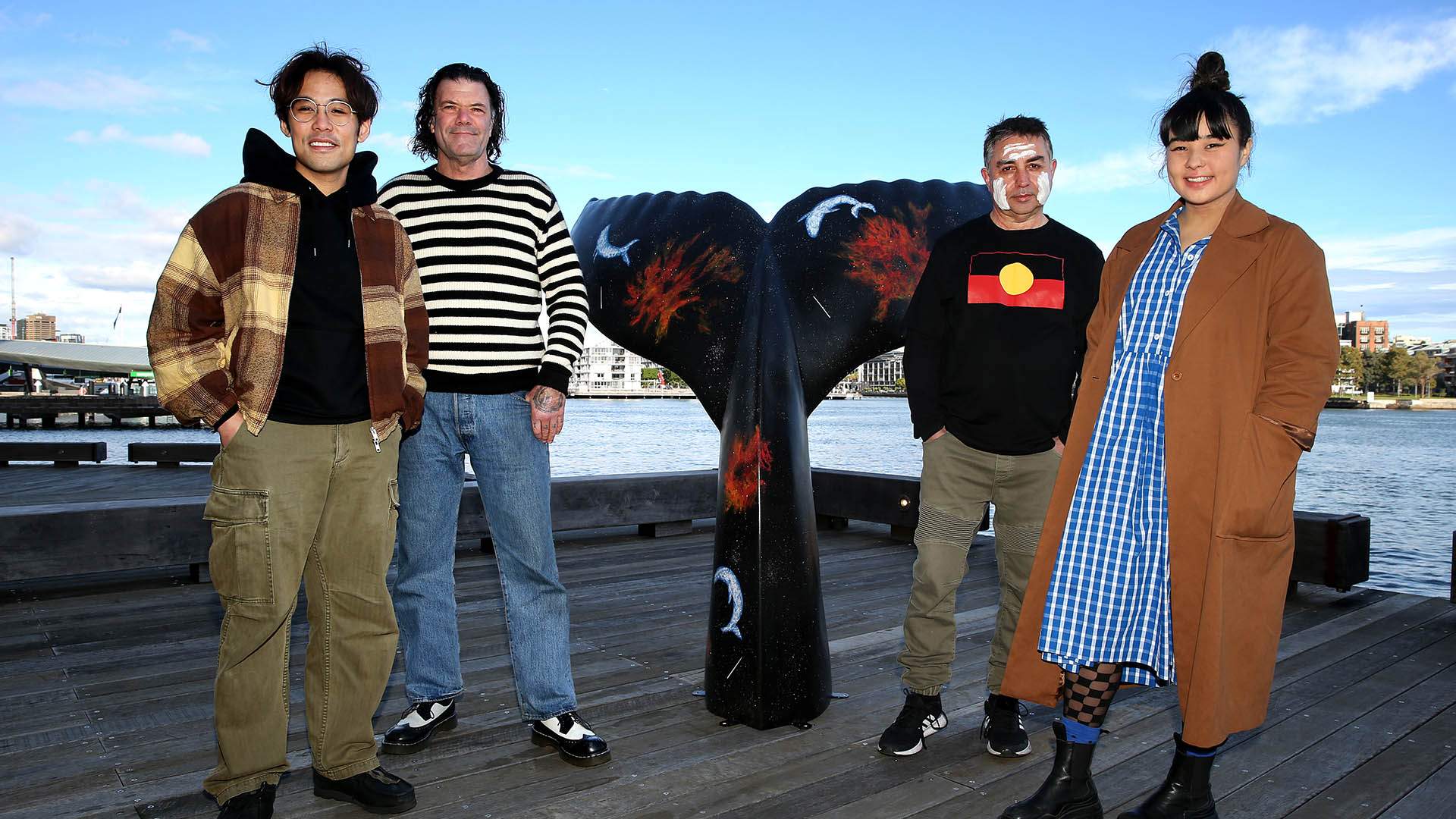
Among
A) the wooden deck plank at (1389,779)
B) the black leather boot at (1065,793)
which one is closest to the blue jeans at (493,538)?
the black leather boot at (1065,793)

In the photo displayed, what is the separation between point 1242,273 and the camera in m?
2.15

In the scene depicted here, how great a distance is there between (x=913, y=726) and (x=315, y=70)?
7.82 feet

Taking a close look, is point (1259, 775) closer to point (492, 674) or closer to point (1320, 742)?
point (1320, 742)

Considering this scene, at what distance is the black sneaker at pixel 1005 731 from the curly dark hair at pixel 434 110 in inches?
87.9

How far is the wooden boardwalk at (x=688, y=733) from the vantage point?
2.49 meters

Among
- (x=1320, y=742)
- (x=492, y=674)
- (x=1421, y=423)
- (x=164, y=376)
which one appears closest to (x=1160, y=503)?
(x=1320, y=742)

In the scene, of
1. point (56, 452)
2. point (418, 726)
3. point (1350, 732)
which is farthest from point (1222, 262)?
point (56, 452)

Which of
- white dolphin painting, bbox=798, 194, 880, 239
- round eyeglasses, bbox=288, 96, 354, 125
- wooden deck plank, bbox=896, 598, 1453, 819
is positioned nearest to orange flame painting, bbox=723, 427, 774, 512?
white dolphin painting, bbox=798, 194, 880, 239

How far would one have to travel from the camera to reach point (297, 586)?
225 centimetres

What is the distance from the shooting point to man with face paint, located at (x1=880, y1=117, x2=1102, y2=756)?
282cm

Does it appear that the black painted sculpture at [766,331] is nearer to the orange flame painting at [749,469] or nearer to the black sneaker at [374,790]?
the orange flame painting at [749,469]

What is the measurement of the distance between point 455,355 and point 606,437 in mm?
47442

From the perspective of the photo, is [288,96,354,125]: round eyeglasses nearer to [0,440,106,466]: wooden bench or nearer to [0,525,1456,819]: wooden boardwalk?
[0,525,1456,819]: wooden boardwalk

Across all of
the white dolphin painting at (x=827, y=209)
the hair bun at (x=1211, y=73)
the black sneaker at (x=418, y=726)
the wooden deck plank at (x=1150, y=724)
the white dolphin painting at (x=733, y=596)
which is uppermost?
the hair bun at (x=1211, y=73)
